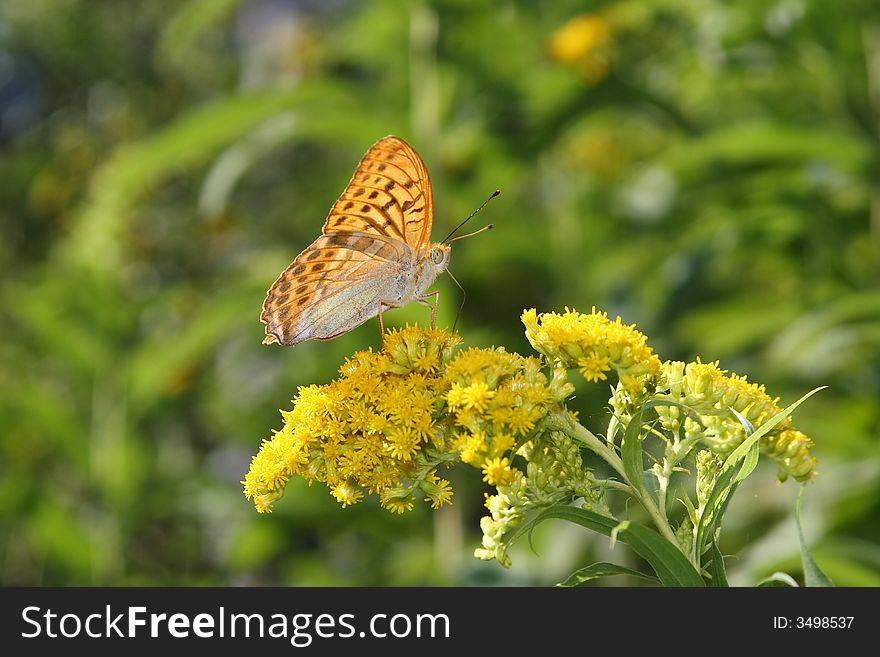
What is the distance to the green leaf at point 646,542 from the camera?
159cm

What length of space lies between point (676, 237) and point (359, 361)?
8.40 feet

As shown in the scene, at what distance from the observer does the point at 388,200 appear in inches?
104

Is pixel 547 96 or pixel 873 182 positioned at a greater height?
pixel 547 96

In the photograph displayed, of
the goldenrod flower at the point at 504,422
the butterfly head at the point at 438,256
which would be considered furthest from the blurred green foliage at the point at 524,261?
the goldenrod flower at the point at 504,422

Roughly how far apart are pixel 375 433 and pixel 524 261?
279 cm

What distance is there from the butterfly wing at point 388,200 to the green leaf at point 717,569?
1.24 m

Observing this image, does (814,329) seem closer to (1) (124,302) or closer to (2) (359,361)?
(2) (359,361)

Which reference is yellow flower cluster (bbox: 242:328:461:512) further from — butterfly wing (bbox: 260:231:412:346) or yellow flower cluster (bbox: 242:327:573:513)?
butterfly wing (bbox: 260:231:412:346)

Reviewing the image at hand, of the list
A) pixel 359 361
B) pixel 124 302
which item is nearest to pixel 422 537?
pixel 124 302

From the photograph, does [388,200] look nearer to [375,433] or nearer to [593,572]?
[375,433]

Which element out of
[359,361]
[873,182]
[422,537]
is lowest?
[359,361]

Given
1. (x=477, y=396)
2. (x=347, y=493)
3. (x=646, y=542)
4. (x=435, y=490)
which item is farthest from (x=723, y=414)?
(x=347, y=493)

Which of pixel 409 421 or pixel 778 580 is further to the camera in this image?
pixel 409 421
